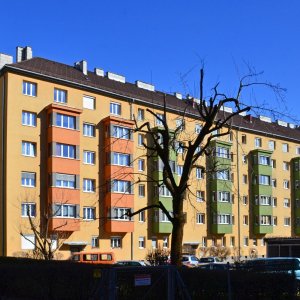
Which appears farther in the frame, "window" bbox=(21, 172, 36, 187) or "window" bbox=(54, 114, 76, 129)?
"window" bbox=(54, 114, 76, 129)

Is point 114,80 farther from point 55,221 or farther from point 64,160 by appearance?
point 55,221

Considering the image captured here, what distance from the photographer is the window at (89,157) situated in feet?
169

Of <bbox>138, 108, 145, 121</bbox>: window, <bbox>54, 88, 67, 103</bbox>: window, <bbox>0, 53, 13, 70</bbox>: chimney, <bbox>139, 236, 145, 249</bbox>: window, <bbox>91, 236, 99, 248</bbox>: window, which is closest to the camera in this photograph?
<bbox>0, 53, 13, 70</bbox>: chimney

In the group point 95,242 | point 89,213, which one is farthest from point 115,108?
point 95,242

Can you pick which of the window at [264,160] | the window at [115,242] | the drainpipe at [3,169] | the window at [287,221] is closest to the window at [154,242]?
the window at [115,242]

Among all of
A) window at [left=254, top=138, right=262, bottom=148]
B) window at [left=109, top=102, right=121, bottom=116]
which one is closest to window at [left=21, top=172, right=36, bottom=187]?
window at [left=109, top=102, right=121, bottom=116]

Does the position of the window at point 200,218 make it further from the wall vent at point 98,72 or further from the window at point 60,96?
the window at point 60,96

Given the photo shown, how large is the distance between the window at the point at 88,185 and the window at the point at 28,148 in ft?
19.8

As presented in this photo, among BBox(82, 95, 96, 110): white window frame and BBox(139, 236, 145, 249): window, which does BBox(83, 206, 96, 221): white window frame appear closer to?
BBox(139, 236, 145, 249): window

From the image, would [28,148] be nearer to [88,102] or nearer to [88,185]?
[88,185]

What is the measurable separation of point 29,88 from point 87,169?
9346 mm

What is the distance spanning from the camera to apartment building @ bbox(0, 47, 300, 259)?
151 ft

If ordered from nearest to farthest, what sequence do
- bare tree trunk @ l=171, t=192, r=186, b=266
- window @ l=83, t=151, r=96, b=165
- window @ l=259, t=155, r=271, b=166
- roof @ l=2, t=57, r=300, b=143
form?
bare tree trunk @ l=171, t=192, r=186, b=266
roof @ l=2, t=57, r=300, b=143
window @ l=83, t=151, r=96, b=165
window @ l=259, t=155, r=271, b=166

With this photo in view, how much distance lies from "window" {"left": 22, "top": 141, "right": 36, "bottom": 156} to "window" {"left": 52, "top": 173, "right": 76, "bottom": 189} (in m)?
2.73
